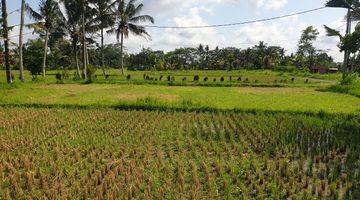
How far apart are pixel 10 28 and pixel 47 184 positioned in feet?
69.1

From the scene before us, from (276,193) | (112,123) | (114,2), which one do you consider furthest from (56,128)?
(114,2)

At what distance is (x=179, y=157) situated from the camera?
8516 mm

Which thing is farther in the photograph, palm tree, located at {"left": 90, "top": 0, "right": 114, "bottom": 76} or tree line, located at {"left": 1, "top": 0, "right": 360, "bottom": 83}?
palm tree, located at {"left": 90, "top": 0, "right": 114, "bottom": 76}

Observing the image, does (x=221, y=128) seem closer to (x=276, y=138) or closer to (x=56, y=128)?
(x=276, y=138)

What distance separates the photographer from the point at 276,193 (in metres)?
6.38

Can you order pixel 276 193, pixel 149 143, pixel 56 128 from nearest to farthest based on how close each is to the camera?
pixel 276 193 < pixel 149 143 < pixel 56 128

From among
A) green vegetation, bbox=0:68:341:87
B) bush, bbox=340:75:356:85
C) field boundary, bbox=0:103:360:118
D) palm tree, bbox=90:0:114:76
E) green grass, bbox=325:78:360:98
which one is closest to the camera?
field boundary, bbox=0:103:360:118

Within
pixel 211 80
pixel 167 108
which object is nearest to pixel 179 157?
pixel 167 108

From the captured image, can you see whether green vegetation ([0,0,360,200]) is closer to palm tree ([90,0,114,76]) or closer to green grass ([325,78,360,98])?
green grass ([325,78,360,98])

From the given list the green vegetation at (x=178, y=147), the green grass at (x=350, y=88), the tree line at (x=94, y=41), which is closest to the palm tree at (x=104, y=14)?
the tree line at (x=94, y=41)

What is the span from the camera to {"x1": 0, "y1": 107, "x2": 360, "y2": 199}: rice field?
21.3ft

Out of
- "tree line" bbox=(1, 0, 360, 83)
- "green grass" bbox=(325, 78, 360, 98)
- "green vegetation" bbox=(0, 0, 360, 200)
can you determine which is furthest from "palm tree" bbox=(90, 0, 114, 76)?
"green grass" bbox=(325, 78, 360, 98)

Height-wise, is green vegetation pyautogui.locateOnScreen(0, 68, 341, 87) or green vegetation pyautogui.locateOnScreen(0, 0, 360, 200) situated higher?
green vegetation pyautogui.locateOnScreen(0, 68, 341, 87)

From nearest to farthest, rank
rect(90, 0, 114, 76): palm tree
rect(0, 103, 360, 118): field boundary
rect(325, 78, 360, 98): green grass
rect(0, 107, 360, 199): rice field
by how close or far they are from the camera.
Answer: rect(0, 107, 360, 199): rice field
rect(0, 103, 360, 118): field boundary
rect(325, 78, 360, 98): green grass
rect(90, 0, 114, 76): palm tree
